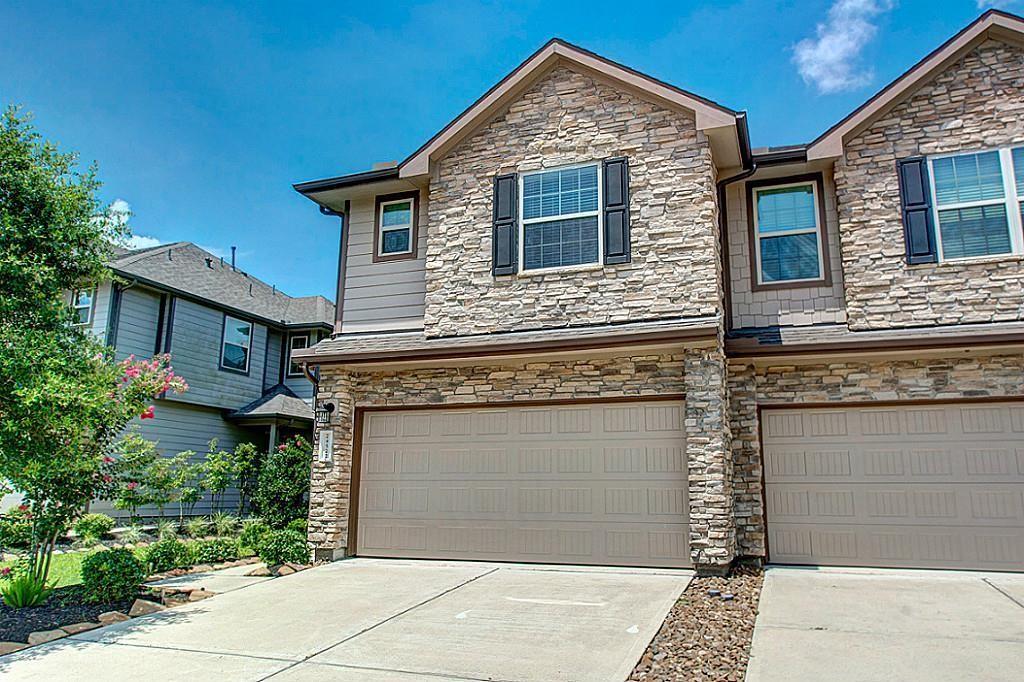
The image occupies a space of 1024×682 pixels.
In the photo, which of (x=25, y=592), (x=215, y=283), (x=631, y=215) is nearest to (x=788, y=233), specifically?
(x=631, y=215)

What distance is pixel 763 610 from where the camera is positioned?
6996mm

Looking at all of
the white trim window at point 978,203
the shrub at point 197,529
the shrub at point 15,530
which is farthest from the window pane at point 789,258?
the shrub at point 197,529

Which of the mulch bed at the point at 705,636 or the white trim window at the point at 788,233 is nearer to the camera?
the mulch bed at the point at 705,636

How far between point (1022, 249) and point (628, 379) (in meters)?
5.27

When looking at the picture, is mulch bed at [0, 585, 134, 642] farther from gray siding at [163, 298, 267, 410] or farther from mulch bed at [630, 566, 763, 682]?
gray siding at [163, 298, 267, 410]

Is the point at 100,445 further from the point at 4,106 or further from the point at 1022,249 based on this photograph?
the point at 1022,249

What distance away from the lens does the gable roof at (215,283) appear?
16219mm

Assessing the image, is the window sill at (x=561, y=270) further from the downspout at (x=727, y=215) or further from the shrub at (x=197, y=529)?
the shrub at (x=197, y=529)

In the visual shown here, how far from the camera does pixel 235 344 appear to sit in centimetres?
1812

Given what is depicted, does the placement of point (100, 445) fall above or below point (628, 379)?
below

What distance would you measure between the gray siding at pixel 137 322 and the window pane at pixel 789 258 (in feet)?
41.8

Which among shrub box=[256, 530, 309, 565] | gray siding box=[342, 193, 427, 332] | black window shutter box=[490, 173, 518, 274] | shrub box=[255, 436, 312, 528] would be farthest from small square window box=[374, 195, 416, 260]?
shrub box=[256, 530, 309, 565]

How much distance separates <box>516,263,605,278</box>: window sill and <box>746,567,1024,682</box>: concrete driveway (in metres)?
4.57

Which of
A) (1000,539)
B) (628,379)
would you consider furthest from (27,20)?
(1000,539)
